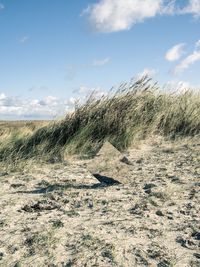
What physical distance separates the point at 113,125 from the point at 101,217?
3.87 meters

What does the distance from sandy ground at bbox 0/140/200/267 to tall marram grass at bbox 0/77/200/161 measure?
4.42ft

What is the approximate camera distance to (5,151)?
24.1ft

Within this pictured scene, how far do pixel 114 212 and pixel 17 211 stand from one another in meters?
0.93

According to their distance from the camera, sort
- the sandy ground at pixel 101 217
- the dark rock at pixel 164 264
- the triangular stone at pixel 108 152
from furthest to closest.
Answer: the triangular stone at pixel 108 152
the sandy ground at pixel 101 217
the dark rock at pixel 164 264

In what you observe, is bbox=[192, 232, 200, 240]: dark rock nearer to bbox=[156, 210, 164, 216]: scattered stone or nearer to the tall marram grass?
bbox=[156, 210, 164, 216]: scattered stone

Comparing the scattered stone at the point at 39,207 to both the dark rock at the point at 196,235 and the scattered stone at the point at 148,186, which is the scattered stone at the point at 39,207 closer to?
the scattered stone at the point at 148,186

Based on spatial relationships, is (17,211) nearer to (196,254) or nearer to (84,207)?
(84,207)

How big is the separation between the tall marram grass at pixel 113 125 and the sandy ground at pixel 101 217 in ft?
4.42

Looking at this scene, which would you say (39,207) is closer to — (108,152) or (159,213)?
(159,213)

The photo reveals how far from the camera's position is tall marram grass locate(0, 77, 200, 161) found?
7262 mm

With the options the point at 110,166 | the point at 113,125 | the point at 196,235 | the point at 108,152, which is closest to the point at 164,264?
the point at 196,235

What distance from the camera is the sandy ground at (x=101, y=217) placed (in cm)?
310

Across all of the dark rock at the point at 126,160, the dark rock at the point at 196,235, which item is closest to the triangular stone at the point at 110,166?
the dark rock at the point at 126,160

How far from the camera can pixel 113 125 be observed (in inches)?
300
